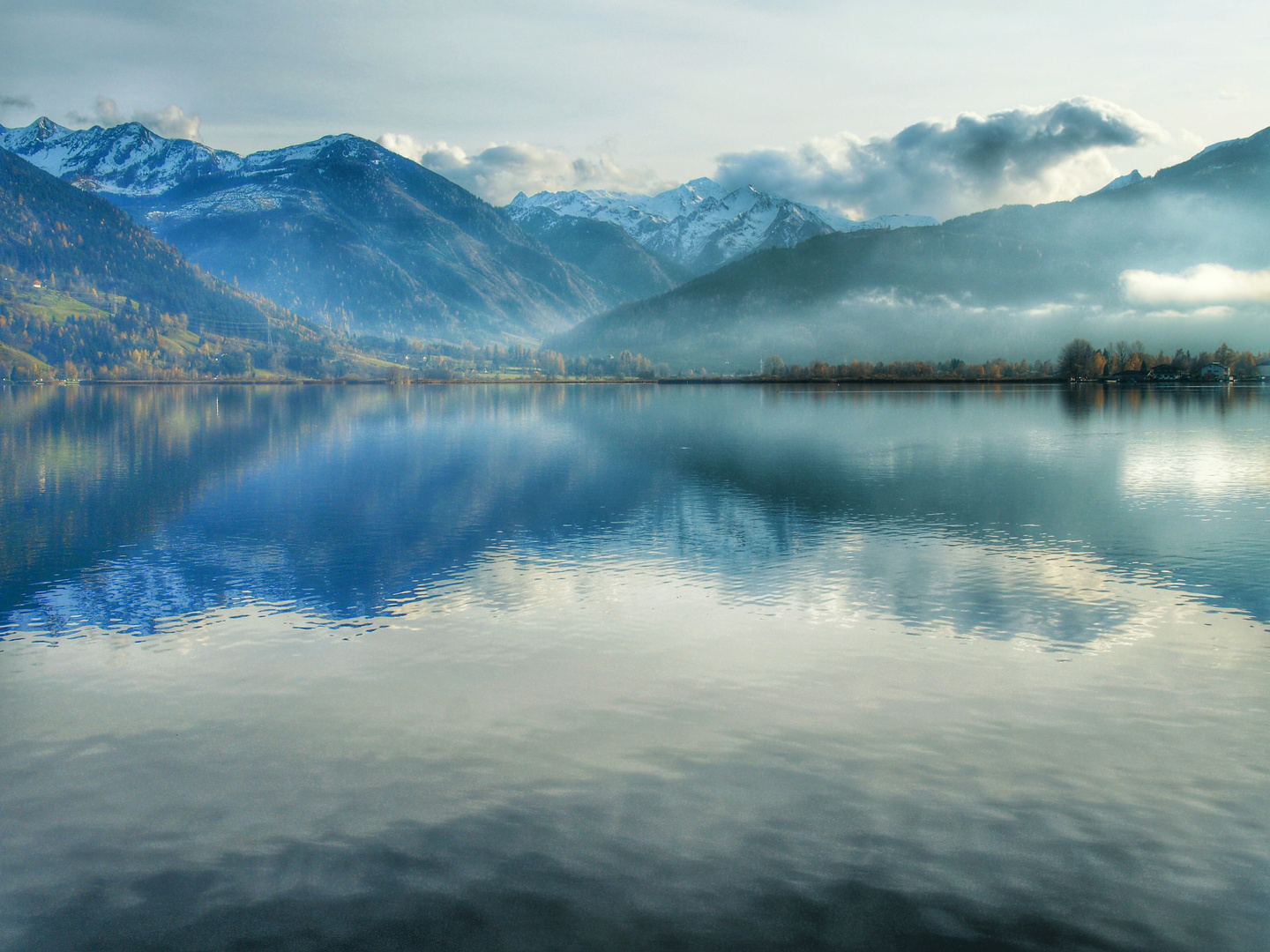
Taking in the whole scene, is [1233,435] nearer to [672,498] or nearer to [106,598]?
[672,498]

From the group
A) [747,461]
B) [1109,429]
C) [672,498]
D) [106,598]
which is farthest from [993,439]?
[106,598]

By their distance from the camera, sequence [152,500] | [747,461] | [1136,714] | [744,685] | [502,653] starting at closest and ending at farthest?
[1136,714], [744,685], [502,653], [152,500], [747,461]

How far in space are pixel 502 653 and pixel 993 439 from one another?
312 feet

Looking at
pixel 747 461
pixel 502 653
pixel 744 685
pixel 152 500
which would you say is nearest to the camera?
pixel 744 685

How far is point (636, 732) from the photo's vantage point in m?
21.0

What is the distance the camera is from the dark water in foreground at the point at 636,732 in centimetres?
1417

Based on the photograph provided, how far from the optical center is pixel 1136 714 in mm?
22078

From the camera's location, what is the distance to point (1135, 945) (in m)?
13.2

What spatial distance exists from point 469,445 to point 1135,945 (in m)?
97.7

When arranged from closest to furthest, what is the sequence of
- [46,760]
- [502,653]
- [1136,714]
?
1. [46,760]
2. [1136,714]
3. [502,653]

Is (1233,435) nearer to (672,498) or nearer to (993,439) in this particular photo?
(993,439)

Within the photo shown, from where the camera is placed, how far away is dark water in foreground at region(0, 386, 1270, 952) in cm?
1417

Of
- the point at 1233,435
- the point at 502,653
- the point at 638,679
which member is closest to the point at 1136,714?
the point at 638,679

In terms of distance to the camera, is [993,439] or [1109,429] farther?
[1109,429]
